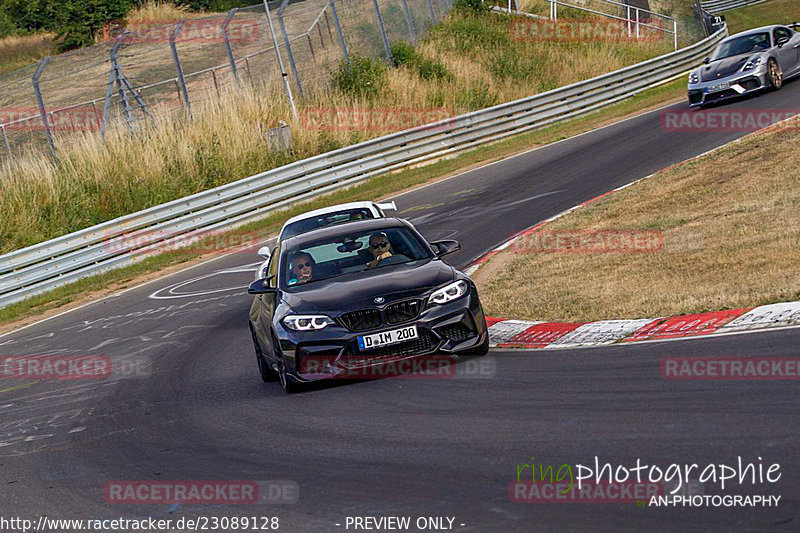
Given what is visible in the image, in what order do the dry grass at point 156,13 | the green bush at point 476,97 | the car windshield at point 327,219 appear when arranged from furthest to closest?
the dry grass at point 156,13 → the green bush at point 476,97 → the car windshield at point 327,219

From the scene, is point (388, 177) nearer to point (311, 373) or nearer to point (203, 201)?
point (203, 201)

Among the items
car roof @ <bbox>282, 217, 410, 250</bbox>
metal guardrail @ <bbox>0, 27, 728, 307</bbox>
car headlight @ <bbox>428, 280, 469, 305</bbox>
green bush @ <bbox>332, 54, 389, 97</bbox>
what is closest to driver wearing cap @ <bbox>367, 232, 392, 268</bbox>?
car roof @ <bbox>282, 217, 410, 250</bbox>

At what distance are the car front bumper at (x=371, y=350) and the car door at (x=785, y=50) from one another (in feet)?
62.6

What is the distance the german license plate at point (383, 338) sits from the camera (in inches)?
340

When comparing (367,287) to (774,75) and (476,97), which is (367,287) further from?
(476,97)

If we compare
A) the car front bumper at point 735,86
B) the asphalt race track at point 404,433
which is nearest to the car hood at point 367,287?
the asphalt race track at point 404,433

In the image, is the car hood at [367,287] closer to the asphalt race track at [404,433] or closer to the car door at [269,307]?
the car door at [269,307]

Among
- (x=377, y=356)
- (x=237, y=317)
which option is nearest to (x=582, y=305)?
A: (x=377, y=356)

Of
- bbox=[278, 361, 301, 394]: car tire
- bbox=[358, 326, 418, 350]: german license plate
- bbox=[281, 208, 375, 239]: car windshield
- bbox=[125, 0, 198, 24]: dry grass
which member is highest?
bbox=[125, 0, 198, 24]: dry grass

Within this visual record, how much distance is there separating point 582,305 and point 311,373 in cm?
323

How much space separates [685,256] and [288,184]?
50.7 ft

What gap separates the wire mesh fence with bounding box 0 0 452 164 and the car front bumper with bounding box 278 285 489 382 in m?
17.2

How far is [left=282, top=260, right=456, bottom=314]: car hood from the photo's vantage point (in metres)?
8.85

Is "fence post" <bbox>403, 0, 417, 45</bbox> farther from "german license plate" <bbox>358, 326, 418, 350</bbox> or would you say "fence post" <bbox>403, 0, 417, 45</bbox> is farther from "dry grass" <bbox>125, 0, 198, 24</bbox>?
"german license plate" <bbox>358, 326, 418, 350</bbox>
